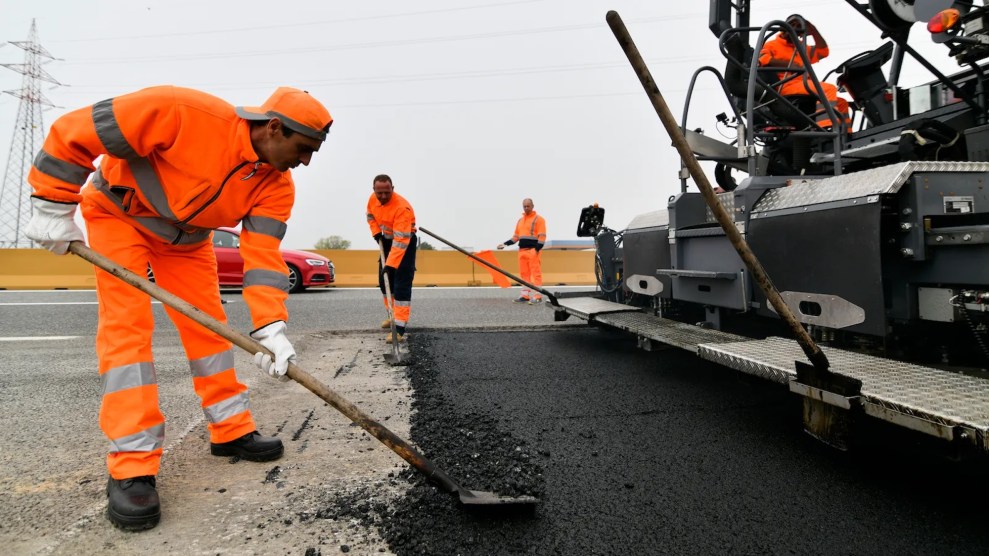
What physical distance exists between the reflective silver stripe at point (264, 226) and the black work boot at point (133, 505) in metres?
1.01

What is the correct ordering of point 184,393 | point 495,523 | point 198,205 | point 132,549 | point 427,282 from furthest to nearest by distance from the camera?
1. point 427,282
2. point 184,393
3. point 198,205
4. point 495,523
5. point 132,549

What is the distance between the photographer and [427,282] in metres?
12.6

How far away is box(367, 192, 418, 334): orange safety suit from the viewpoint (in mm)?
5305

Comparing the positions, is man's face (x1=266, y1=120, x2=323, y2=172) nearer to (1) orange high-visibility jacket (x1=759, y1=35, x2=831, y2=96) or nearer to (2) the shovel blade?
(2) the shovel blade

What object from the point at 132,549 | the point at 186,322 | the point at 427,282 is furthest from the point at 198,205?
the point at 427,282

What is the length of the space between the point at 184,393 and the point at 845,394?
3503 millimetres

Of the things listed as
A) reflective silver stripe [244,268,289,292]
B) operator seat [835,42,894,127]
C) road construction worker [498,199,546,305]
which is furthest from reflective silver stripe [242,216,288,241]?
road construction worker [498,199,546,305]

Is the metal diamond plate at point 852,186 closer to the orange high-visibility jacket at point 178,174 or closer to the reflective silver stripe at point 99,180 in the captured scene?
the orange high-visibility jacket at point 178,174

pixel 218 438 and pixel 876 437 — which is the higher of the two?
pixel 218 438

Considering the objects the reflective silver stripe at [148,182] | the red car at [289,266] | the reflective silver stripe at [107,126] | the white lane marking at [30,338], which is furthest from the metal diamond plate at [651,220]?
the red car at [289,266]

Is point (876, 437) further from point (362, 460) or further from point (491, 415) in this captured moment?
point (362, 460)

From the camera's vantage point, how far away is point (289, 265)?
10.1 meters

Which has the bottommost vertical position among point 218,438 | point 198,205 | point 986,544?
point 986,544

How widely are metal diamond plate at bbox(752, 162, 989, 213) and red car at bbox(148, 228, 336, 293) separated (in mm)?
8432
